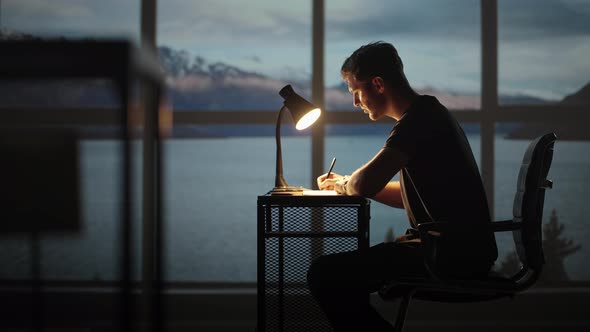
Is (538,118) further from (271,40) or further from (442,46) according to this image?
(271,40)

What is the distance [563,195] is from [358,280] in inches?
78.8

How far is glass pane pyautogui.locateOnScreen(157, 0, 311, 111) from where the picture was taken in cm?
351

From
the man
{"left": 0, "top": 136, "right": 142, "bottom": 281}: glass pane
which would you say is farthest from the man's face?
{"left": 0, "top": 136, "right": 142, "bottom": 281}: glass pane

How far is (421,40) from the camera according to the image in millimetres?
3525

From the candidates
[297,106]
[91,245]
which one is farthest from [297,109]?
[91,245]

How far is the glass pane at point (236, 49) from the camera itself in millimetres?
3506

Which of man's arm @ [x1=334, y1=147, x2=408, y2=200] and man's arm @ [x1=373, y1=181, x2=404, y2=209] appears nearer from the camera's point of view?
man's arm @ [x1=334, y1=147, x2=408, y2=200]

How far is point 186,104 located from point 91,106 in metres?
0.49

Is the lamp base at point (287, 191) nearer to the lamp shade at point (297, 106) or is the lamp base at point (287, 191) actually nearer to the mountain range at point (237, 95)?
the lamp shade at point (297, 106)

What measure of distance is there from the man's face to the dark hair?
1.0 inches

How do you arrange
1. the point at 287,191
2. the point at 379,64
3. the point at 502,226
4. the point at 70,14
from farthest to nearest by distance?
the point at 70,14 → the point at 287,191 → the point at 379,64 → the point at 502,226

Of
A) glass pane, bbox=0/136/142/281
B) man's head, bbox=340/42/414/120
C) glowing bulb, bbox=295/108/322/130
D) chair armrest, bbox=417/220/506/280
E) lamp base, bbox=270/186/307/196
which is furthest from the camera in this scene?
glass pane, bbox=0/136/142/281

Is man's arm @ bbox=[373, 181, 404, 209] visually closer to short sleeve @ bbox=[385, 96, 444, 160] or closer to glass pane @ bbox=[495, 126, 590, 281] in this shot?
short sleeve @ bbox=[385, 96, 444, 160]

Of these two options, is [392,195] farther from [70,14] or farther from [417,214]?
[70,14]
